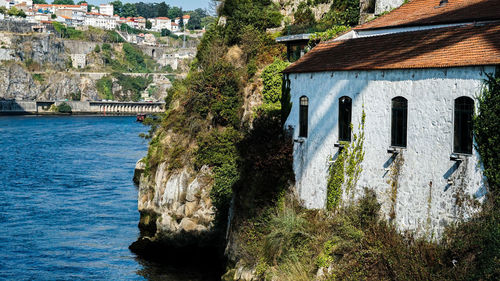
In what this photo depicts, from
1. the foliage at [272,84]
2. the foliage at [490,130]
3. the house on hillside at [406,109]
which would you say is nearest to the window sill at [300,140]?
the house on hillside at [406,109]

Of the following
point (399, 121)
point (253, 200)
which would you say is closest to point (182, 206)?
point (253, 200)

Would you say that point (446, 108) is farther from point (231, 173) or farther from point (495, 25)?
point (231, 173)

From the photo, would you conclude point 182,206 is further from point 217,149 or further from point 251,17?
point 251,17

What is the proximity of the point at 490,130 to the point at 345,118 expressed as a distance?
236 inches

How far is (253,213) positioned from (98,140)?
80765 mm

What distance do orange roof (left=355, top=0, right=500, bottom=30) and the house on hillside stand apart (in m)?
0.07

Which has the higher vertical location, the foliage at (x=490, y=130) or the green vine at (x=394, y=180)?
the foliage at (x=490, y=130)

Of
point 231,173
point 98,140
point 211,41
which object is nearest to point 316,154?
point 231,173

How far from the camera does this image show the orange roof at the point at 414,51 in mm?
18094

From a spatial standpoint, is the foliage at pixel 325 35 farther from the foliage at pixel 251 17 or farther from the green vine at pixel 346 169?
the foliage at pixel 251 17

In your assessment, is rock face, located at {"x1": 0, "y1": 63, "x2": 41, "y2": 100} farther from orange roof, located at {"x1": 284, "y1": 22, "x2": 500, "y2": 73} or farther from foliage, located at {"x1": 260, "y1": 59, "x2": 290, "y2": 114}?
orange roof, located at {"x1": 284, "y1": 22, "x2": 500, "y2": 73}

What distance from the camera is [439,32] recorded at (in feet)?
70.6

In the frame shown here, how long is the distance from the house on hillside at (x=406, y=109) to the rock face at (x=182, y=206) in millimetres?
10576

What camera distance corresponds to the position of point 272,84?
34.0 metres
